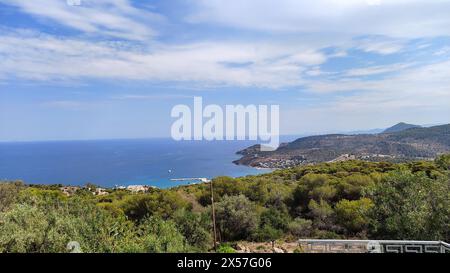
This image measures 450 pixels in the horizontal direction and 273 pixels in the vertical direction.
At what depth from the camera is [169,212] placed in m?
15.1

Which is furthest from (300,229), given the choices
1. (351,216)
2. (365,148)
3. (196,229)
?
A: (365,148)

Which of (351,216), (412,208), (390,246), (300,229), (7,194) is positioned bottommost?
(300,229)

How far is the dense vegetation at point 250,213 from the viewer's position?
24.9 feet

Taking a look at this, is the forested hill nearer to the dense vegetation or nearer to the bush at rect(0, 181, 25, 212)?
the dense vegetation

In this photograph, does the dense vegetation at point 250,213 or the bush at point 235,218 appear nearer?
the dense vegetation at point 250,213

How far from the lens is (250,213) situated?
47.2 feet

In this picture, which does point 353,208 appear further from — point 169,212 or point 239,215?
point 169,212

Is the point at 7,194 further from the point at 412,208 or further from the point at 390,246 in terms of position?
the point at 390,246

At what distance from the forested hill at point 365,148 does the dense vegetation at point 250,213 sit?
97 cm

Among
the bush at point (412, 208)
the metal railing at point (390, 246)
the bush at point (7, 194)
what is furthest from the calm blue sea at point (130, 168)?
the metal railing at point (390, 246)

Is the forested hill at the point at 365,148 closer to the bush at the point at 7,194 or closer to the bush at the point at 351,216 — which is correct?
the bush at the point at 351,216

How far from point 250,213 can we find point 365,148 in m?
9.87

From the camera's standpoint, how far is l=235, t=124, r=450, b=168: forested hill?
1671cm

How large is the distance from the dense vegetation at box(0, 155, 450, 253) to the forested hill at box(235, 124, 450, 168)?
0.97 meters
